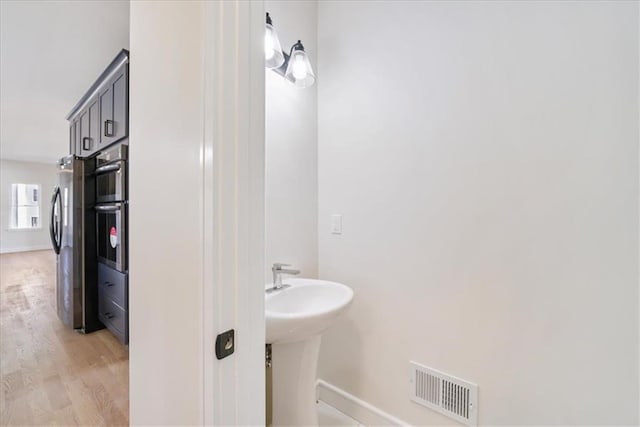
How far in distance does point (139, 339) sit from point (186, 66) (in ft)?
2.70

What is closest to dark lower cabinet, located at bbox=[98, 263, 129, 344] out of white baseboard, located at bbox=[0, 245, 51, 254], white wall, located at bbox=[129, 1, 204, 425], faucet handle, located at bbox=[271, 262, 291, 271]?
faucet handle, located at bbox=[271, 262, 291, 271]

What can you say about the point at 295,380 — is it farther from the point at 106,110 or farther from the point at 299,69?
the point at 106,110

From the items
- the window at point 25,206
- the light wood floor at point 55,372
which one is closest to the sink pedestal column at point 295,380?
the light wood floor at point 55,372

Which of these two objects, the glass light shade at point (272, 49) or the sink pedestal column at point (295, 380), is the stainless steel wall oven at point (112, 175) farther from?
the sink pedestal column at point (295, 380)

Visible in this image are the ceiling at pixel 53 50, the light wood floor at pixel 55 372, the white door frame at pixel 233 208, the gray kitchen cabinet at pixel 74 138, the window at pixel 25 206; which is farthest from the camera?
the window at pixel 25 206

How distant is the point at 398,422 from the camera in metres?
1.42

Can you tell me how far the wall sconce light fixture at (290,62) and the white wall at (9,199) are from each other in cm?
805

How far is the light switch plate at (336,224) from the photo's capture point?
167 cm

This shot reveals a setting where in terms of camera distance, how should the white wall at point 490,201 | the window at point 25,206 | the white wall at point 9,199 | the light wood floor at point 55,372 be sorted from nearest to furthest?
the white wall at point 490,201
the light wood floor at point 55,372
the white wall at point 9,199
the window at point 25,206

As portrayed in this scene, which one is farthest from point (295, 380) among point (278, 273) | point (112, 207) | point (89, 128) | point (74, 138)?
point (74, 138)

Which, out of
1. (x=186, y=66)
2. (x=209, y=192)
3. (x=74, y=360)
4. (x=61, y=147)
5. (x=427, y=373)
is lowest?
(x=74, y=360)


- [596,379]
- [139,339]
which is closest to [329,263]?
[139,339]

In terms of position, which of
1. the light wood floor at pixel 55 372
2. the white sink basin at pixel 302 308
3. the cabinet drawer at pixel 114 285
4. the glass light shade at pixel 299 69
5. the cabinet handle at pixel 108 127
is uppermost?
the glass light shade at pixel 299 69

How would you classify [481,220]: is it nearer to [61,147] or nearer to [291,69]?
[291,69]
